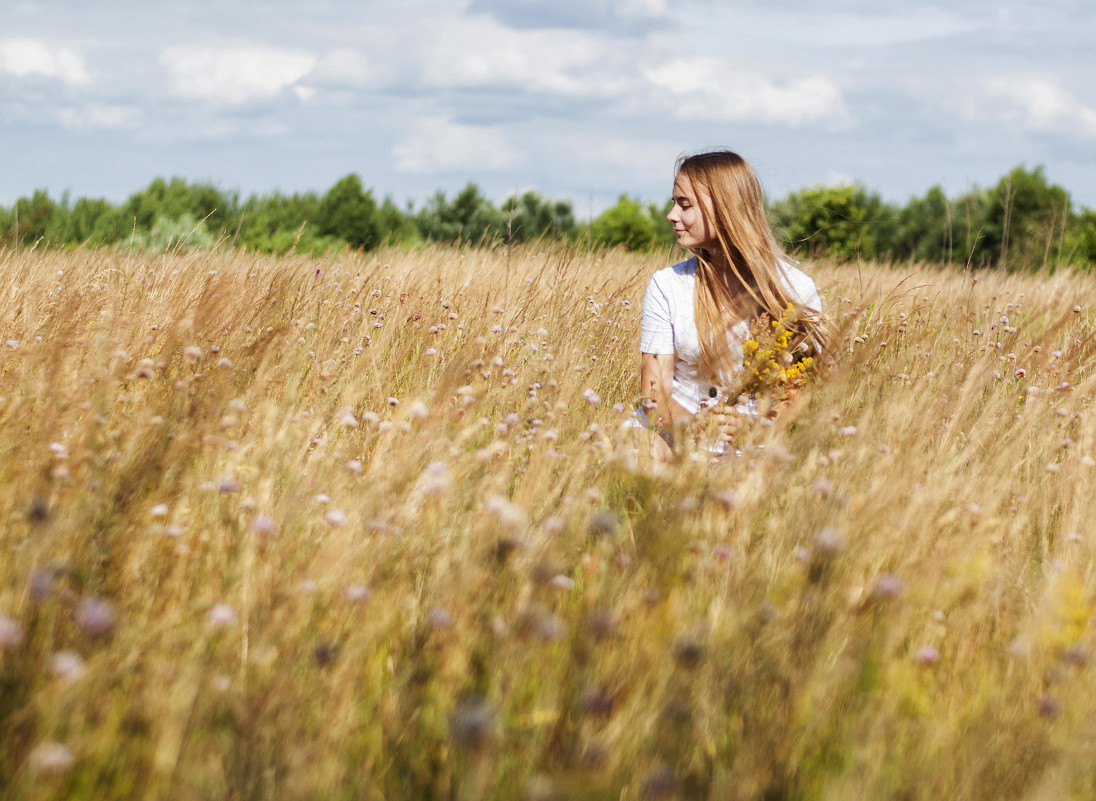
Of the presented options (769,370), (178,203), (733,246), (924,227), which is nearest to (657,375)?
(733,246)

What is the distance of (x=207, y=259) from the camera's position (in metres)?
5.52

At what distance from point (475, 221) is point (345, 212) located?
12.4ft

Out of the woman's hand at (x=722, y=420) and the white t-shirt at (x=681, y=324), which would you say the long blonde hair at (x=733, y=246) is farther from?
the woman's hand at (x=722, y=420)

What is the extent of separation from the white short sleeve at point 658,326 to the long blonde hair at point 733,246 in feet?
0.43

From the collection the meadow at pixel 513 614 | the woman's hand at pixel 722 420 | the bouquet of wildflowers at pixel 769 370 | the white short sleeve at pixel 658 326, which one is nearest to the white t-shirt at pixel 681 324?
the white short sleeve at pixel 658 326

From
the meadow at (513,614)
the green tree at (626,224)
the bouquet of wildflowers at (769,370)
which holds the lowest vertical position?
the meadow at (513,614)

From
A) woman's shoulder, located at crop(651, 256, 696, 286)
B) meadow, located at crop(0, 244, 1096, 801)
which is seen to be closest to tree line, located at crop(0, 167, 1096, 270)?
woman's shoulder, located at crop(651, 256, 696, 286)

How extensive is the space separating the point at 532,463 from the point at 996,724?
112 cm

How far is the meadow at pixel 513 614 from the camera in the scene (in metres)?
1.27

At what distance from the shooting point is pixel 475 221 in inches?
891

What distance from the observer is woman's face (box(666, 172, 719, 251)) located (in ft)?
11.6

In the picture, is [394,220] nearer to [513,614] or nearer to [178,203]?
[178,203]

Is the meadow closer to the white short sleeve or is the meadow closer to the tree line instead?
the white short sleeve

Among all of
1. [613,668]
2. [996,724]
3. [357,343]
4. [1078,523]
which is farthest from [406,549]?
[357,343]
